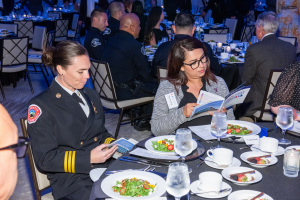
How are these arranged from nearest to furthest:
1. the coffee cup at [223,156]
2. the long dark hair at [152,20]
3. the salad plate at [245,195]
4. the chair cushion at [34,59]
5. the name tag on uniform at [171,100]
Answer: the salad plate at [245,195]
the coffee cup at [223,156]
the name tag on uniform at [171,100]
the long dark hair at [152,20]
the chair cushion at [34,59]

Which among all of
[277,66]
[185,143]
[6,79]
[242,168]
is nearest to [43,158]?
[185,143]

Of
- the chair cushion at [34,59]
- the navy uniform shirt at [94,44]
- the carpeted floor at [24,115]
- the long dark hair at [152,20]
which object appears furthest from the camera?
the chair cushion at [34,59]

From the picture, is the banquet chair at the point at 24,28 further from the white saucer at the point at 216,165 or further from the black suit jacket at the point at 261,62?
the white saucer at the point at 216,165

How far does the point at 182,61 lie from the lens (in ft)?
9.17

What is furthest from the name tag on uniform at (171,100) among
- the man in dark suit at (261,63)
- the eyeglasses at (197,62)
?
the man in dark suit at (261,63)

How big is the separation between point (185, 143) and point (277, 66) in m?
2.66

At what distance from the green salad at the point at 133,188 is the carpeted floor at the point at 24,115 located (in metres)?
1.98

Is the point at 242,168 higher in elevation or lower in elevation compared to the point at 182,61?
lower

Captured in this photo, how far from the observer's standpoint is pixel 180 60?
2.80m

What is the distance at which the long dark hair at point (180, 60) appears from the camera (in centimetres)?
279

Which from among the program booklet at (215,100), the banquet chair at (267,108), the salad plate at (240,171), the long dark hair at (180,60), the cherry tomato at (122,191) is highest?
the long dark hair at (180,60)

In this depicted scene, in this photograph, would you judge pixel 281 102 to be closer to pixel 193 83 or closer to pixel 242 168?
pixel 193 83

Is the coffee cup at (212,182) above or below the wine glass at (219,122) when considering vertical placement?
below

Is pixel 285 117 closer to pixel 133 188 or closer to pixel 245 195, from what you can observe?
pixel 245 195
